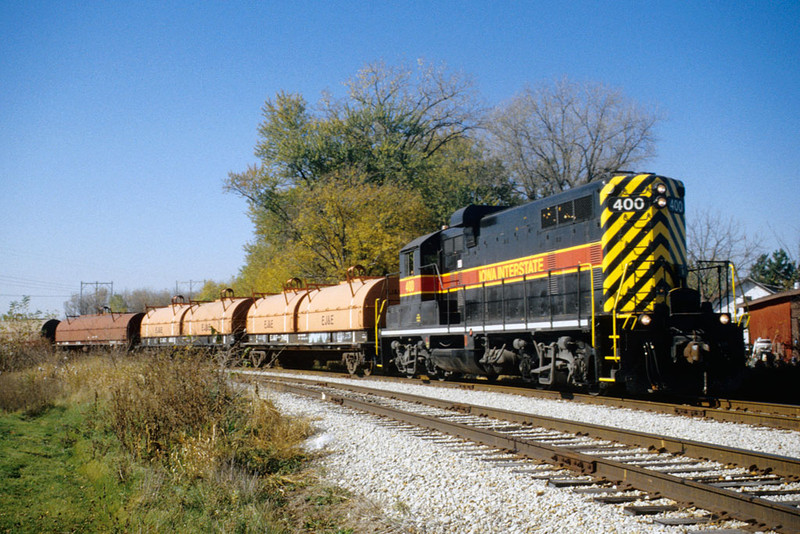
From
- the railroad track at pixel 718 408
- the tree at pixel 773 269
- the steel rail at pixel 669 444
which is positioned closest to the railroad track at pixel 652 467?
the steel rail at pixel 669 444

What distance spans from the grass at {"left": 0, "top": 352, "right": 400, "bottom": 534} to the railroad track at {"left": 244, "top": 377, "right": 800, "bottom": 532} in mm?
2083

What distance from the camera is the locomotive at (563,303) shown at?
10.4 m

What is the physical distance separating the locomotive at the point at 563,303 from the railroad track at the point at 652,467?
2.86 m

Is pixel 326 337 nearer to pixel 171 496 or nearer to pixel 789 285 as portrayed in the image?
pixel 171 496

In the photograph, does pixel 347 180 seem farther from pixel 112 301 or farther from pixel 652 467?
pixel 112 301

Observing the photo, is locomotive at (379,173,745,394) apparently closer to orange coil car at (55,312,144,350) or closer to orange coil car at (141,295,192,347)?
orange coil car at (141,295,192,347)

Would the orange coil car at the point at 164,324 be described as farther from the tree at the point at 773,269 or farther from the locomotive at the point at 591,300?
the tree at the point at 773,269

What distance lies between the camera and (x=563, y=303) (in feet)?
38.8

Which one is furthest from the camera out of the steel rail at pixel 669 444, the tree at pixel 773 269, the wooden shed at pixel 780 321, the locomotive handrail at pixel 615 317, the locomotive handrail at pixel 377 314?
the tree at pixel 773 269

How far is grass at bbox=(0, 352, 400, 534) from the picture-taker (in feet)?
17.6

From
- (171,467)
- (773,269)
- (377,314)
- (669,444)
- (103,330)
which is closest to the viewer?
(669,444)

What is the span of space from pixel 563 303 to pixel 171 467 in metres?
7.62

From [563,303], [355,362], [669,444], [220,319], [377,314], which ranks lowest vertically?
[355,362]

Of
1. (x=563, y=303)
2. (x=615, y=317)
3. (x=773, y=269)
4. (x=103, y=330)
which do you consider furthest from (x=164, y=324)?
(x=773, y=269)
